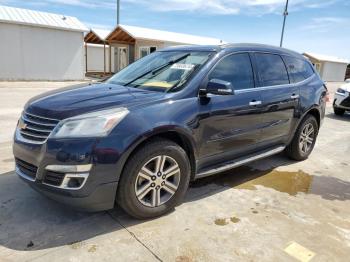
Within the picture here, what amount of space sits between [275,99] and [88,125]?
2.68 m

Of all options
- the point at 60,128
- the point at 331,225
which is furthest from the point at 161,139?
the point at 331,225

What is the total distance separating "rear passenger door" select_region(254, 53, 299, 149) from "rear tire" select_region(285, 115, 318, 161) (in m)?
0.38

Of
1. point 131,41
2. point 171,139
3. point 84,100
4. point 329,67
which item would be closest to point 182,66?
point 171,139

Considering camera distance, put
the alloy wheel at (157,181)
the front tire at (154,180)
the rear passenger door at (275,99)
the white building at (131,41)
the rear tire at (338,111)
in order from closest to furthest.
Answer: the front tire at (154,180) → the alloy wheel at (157,181) → the rear passenger door at (275,99) → the rear tire at (338,111) → the white building at (131,41)

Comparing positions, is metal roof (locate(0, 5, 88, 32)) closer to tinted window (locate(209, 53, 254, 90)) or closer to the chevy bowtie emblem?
the chevy bowtie emblem

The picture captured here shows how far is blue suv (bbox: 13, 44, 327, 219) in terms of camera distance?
2.74 m

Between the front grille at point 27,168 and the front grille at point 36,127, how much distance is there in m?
0.25

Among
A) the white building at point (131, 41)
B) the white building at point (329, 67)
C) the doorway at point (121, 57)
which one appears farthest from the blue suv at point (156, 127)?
the white building at point (329, 67)

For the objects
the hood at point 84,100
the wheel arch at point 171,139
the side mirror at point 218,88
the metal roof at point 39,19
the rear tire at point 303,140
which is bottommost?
the rear tire at point 303,140

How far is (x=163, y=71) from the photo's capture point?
12.6 ft

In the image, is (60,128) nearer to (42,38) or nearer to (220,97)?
(220,97)

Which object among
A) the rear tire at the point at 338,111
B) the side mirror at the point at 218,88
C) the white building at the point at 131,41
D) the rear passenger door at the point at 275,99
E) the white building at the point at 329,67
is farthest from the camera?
the white building at the point at 329,67

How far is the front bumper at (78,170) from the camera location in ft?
8.79

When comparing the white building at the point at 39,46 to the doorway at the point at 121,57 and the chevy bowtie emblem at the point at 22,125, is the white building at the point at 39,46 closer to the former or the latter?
the doorway at the point at 121,57
